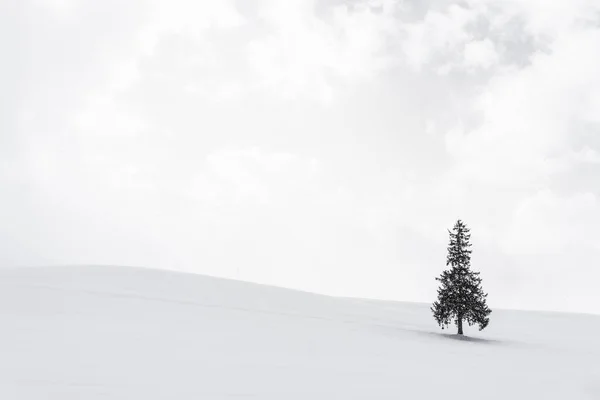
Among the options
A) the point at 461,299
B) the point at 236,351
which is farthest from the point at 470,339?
the point at 236,351

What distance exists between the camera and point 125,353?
1706 cm

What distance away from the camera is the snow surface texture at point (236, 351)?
1430 cm

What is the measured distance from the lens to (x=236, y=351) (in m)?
19.3

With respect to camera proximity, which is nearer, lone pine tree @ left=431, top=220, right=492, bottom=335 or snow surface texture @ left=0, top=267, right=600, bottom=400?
snow surface texture @ left=0, top=267, right=600, bottom=400

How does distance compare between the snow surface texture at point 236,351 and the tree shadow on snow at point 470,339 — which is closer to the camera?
the snow surface texture at point 236,351

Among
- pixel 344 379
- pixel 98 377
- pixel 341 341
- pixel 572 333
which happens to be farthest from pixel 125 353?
pixel 572 333

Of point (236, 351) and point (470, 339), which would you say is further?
point (470, 339)

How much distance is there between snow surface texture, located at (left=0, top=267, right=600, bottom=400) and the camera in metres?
14.3

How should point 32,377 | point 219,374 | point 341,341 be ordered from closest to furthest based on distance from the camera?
point 32,377 → point 219,374 → point 341,341

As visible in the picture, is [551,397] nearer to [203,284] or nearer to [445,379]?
[445,379]

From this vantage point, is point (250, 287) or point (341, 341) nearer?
point (341, 341)

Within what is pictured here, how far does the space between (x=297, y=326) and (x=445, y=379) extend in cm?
1054

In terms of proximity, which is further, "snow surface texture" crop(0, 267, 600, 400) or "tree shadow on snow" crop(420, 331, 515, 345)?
"tree shadow on snow" crop(420, 331, 515, 345)

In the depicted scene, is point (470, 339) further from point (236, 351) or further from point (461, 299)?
point (236, 351)
